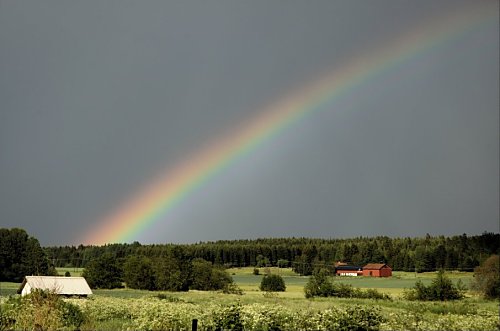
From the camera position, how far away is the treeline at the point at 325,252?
57.5 meters

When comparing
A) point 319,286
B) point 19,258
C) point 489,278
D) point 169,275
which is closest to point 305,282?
point 319,286

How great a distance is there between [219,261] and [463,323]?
119252 millimetres

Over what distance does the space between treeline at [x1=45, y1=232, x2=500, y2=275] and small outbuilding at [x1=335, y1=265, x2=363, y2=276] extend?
1225 mm

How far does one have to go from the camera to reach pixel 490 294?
33531 mm

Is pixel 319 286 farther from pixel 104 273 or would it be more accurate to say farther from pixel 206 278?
pixel 104 273

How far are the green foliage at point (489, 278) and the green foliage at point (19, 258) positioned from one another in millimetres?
82387

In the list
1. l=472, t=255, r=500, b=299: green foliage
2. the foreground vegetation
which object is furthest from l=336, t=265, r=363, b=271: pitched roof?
l=472, t=255, r=500, b=299: green foliage

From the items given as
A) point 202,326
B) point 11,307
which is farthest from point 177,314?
point 11,307

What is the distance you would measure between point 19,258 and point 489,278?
93.2m

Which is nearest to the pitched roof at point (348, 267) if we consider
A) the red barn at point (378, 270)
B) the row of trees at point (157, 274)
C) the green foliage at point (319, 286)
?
the red barn at point (378, 270)

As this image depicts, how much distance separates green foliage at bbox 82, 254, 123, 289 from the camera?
102 m

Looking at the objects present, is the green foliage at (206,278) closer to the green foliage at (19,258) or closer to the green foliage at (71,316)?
the green foliage at (19,258)

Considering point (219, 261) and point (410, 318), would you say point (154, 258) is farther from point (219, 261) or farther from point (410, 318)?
point (410, 318)

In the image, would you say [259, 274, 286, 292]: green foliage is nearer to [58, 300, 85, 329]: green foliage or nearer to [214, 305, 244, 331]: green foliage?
[58, 300, 85, 329]: green foliage
